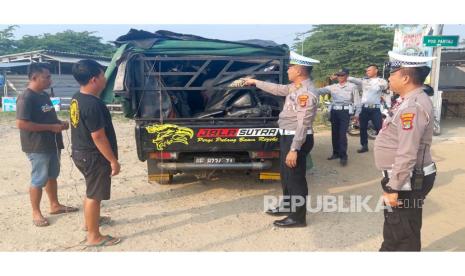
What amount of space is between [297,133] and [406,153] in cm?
144

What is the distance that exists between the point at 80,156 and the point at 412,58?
9.74 ft

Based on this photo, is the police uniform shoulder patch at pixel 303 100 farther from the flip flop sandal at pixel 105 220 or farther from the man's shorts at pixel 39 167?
the man's shorts at pixel 39 167

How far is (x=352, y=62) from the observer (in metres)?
20.0

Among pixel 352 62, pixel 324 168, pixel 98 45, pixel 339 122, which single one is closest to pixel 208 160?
pixel 324 168

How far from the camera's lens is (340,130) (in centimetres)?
712

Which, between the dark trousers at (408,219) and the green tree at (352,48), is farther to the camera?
the green tree at (352,48)

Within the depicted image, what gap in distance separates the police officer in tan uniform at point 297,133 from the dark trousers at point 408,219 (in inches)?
52.2

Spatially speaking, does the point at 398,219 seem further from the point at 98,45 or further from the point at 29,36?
the point at 29,36

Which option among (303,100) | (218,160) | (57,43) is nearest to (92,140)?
(218,160)

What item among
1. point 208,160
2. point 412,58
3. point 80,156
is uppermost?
point 412,58

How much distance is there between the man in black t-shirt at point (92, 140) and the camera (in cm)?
354

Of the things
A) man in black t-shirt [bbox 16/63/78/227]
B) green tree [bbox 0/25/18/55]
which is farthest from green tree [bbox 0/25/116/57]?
man in black t-shirt [bbox 16/63/78/227]

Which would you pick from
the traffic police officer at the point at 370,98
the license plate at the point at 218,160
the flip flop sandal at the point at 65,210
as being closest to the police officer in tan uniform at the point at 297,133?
the license plate at the point at 218,160

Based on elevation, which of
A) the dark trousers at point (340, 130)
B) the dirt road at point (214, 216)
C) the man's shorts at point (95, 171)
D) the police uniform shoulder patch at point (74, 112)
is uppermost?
the police uniform shoulder patch at point (74, 112)
